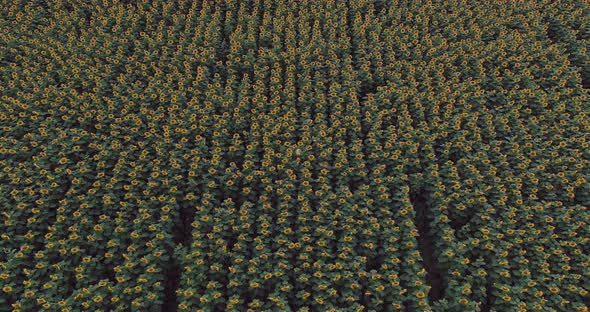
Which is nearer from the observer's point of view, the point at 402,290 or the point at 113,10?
the point at 402,290

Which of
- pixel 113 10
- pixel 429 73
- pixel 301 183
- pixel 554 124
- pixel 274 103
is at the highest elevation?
pixel 113 10

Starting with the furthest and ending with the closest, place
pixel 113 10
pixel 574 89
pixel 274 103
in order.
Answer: pixel 113 10 < pixel 574 89 < pixel 274 103

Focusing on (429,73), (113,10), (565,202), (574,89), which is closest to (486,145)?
(565,202)

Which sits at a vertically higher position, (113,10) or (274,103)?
(113,10)

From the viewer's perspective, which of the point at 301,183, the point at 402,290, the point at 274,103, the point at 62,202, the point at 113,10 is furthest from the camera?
the point at 113,10

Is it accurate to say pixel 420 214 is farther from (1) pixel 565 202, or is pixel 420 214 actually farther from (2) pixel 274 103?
(2) pixel 274 103

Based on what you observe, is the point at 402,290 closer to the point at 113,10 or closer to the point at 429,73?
the point at 429,73
